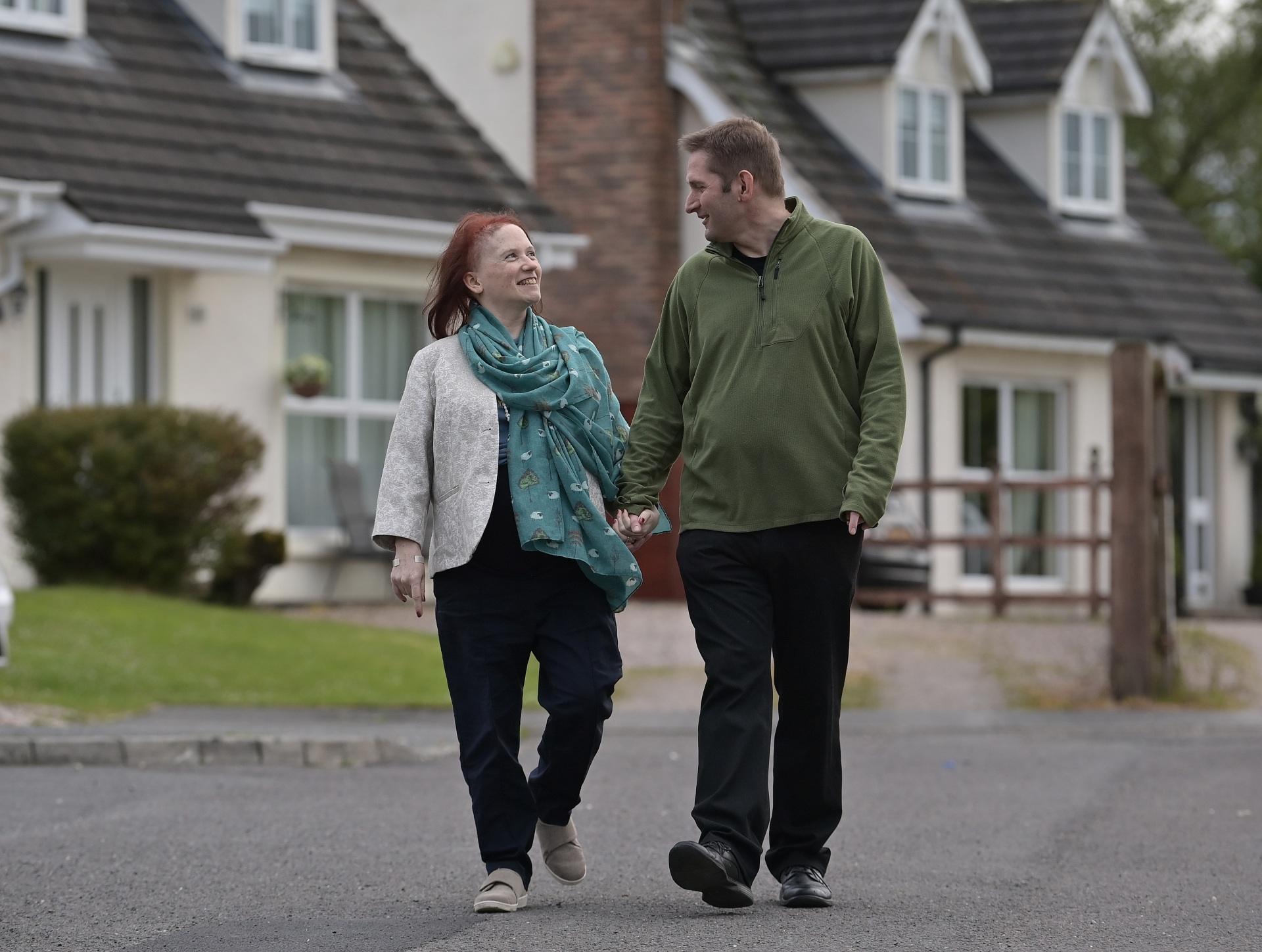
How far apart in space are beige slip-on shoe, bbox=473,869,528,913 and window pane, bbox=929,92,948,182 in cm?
1893

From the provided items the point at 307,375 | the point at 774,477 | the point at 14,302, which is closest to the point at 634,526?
the point at 774,477

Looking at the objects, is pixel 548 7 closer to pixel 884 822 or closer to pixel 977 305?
pixel 977 305

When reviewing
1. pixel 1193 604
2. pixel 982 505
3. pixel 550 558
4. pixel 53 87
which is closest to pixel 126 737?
pixel 550 558

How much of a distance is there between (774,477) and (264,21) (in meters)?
14.6

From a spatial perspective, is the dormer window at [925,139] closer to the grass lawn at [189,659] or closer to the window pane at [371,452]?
the window pane at [371,452]

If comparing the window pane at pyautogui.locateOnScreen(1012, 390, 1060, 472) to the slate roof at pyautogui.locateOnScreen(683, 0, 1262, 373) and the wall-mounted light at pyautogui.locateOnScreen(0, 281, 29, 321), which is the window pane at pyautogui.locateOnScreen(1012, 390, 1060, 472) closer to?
the slate roof at pyautogui.locateOnScreen(683, 0, 1262, 373)

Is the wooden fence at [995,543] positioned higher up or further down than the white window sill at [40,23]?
further down

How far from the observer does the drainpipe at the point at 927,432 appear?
22609 mm

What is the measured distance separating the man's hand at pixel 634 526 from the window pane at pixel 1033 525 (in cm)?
1828

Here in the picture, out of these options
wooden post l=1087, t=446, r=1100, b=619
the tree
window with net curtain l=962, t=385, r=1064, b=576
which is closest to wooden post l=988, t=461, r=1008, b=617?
wooden post l=1087, t=446, r=1100, b=619

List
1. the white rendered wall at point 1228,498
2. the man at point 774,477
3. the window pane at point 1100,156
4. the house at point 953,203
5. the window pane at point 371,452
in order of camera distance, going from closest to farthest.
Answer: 1. the man at point 774,477
2. the window pane at point 371,452
3. the house at point 953,203
4. the window pane at point 1100,156
5. the white rendered wall at point 1228,498

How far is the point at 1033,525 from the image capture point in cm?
2430

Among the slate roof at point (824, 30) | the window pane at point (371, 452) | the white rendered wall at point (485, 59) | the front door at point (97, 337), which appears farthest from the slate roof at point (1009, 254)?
the front door at point (97, 337)

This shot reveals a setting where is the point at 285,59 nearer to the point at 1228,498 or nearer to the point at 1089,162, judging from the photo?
the point at 1089,162
